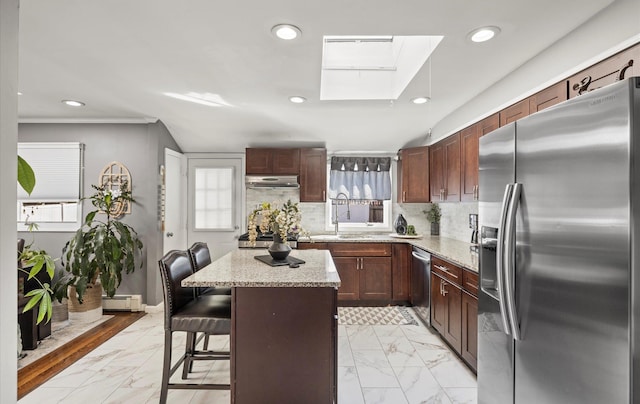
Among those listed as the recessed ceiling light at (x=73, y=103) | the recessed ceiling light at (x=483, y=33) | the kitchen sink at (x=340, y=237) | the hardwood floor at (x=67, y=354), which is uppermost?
the recessed ceiling light at (x=73, y=103)

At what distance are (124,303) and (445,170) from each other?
4.22m

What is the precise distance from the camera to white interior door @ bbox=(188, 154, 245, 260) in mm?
4918

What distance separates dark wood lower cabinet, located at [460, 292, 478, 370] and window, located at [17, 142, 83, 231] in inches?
175

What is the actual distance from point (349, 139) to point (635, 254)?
3.76 m

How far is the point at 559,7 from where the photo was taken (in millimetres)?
1659

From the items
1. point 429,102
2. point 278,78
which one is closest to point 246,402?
point 278,78

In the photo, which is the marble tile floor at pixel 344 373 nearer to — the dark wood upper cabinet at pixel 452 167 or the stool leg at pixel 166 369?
the stool leg at pixel 166 369

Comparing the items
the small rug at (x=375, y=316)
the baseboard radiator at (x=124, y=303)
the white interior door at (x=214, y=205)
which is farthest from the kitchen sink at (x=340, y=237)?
the baseboard radiator at (x=124, y=303)

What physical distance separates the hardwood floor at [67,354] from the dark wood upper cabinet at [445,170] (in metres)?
3.87

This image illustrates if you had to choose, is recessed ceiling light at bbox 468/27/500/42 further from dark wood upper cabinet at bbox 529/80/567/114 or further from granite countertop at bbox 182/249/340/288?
granite countertop at bbox 182/249/340/288

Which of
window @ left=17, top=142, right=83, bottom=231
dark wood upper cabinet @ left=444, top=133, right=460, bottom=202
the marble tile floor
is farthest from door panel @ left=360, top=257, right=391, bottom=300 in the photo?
window @ left=17, top=142, right=83, bottom=231

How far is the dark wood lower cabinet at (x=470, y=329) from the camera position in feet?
7.77

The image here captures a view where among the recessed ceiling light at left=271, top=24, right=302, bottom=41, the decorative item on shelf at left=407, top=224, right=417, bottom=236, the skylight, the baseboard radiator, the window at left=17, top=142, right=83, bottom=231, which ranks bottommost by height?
the baseboard radiator

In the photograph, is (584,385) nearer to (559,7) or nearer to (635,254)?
(635,254)
